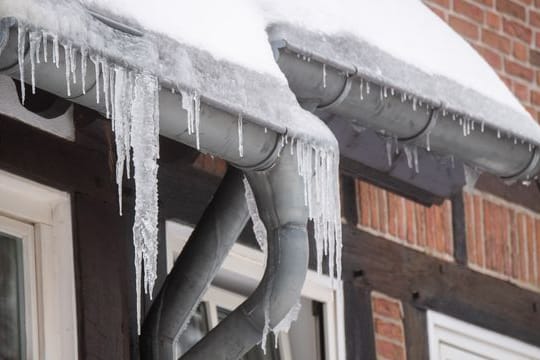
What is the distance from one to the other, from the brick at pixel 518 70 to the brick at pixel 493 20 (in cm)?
15

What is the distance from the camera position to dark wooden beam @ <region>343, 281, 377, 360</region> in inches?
293

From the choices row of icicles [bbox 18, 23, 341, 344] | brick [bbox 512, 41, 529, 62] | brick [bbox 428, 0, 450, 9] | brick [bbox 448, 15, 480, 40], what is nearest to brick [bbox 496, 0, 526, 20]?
brick [bbox 512, 41, 529, 62]

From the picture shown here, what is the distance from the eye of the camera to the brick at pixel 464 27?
8336 millimetres

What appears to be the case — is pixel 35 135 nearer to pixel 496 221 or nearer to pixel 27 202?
pixel 27 202

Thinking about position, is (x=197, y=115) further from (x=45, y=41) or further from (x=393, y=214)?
(x=393, y=214)

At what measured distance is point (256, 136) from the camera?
5.61 meters

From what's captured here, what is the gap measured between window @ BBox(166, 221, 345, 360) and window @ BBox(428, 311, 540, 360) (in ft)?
1.73

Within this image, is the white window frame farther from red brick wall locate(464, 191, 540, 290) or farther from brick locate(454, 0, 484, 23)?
brick locate(454, 0, 484, 23)

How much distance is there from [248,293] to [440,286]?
108 centimetres

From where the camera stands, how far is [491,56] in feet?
28.0

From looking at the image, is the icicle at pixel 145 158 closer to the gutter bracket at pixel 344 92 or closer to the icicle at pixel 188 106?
the icicle at pixel 188 106

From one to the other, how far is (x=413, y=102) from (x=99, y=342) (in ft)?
3.67

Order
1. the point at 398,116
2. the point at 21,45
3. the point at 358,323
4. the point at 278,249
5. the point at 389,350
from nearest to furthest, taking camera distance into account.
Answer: the point at 21,45
the point at 278,249
the point at 398,116
the point at 358,323
the point at 389,350

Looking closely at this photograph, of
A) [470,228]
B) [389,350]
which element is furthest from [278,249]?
[470,228]
